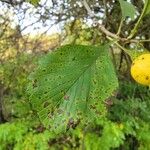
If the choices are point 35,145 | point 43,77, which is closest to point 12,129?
point 35,145

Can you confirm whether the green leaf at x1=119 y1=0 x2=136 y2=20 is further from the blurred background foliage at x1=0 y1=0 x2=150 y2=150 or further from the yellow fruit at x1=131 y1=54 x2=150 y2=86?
the blurred background foliage at x1=0 y1=0 x2=150 y2=150

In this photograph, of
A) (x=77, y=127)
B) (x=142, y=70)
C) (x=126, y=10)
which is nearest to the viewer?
(x=142, y=70)

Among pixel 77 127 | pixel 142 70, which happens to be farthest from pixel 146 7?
pixel 77 127

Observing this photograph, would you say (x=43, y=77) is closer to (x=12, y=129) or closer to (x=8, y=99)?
(x=12, y=129)

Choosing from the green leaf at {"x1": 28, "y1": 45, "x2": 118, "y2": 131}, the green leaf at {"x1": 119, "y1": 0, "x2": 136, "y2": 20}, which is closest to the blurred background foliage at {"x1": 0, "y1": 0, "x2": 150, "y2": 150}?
the green leaf at {"x1": 119, "y1": 0, "x2": 136, "y2": 20}

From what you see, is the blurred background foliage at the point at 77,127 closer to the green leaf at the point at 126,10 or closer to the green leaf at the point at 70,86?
the green leaf at the point at 126,10

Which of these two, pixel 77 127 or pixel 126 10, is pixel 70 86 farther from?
pixel 77 127
